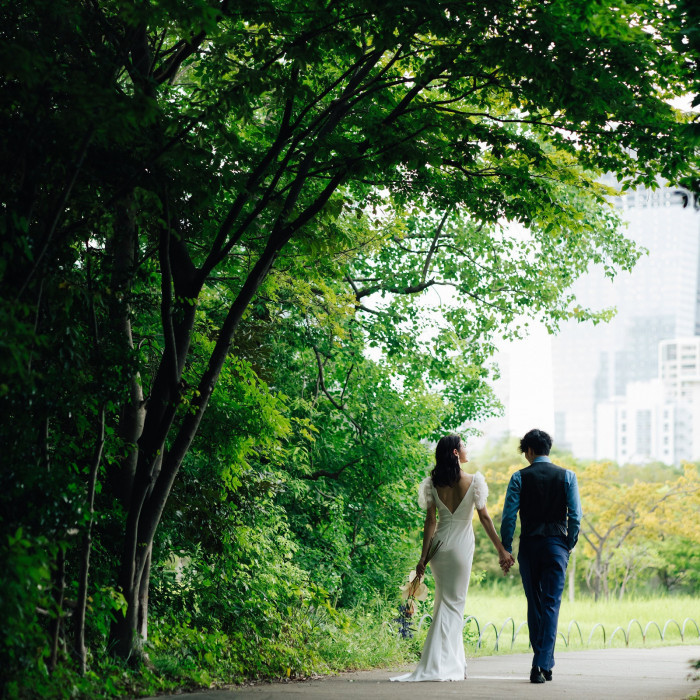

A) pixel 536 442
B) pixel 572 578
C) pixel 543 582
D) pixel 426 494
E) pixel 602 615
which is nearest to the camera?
pixel 543 582

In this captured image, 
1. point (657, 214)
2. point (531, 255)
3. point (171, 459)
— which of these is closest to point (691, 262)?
point (657, 214)

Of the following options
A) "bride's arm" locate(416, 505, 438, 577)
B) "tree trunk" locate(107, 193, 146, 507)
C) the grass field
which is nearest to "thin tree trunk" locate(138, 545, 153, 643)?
"tree trunk" locate(107, 193, 146, 507)

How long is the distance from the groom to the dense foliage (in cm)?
224

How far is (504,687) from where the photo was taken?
23.4ft

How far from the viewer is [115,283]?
22.5 feet

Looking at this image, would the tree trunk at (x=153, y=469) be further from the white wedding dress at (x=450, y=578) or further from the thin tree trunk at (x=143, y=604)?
the white wedding dress at (x=450, y=578)

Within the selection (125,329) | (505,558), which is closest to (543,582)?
(505,558)

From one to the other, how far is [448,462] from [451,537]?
0.67m

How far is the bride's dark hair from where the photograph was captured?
8367 mm

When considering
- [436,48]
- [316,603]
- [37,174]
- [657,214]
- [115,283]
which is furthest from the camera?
[657,214]

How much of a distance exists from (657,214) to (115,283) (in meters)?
194

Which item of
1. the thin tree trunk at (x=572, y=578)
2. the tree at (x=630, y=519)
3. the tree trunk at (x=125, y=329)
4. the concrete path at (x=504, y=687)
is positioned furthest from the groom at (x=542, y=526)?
the tree at (x=630, y=519)

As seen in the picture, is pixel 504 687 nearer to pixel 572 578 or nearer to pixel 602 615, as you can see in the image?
pixel 602 615

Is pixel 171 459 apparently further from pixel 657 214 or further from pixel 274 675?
pixel 657 214
